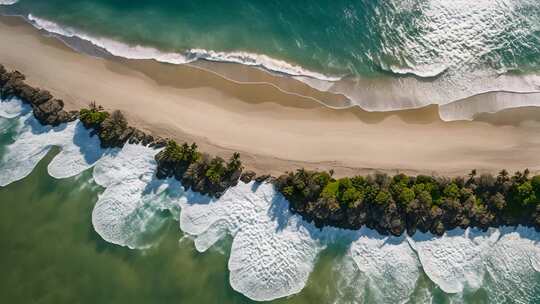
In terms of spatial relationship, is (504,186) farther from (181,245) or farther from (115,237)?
(115,237)

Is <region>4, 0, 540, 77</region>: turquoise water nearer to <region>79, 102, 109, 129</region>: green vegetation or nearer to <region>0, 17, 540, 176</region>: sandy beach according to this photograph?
<region>0, 17, 540, 176</region>: sandy beach

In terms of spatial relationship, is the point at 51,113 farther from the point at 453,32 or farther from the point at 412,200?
the point at 453,32

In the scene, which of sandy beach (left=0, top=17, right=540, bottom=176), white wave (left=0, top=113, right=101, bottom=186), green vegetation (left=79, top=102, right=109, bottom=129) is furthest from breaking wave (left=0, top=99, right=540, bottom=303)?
sandy beach (left=0, top=17, right=540, bottom=176)

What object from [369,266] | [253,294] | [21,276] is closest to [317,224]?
[369,266]

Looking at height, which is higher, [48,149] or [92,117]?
[92,117]

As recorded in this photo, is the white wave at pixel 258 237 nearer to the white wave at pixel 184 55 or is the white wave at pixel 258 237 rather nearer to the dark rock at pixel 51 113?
the white wave at pixel 184 55

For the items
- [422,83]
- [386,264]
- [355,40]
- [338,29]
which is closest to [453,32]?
[422,83]

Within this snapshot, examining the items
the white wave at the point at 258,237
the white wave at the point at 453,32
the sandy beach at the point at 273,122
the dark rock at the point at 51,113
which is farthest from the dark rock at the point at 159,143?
the white wave at the point at 453,32
